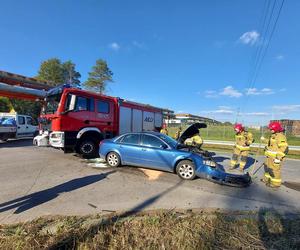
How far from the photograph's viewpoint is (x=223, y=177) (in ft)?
21.5

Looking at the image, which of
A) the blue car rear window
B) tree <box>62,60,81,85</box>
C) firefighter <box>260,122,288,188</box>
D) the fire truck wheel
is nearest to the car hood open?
the blue car rear window

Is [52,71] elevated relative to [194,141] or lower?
elevated

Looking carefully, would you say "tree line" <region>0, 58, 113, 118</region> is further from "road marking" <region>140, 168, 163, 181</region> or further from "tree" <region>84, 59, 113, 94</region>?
"road marking" <region>140, 168, 163, 181</region>

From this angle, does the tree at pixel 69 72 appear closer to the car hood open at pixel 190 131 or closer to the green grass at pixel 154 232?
the car hood open at pixel 190 131

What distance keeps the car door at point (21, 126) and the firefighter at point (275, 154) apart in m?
16.8

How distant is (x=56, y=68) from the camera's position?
49125 mm

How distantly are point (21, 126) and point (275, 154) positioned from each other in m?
17.3

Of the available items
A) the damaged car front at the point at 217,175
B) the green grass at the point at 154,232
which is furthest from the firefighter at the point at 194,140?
the green grass at the point at 154,232

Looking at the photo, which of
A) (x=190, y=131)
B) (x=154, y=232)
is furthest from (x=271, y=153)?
(x=154, y=232)

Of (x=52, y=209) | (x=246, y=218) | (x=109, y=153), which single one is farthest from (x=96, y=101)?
(x=246, y=218)

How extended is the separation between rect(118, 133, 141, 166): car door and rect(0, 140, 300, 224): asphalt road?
1.14 ft

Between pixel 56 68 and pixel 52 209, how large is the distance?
50216 millimetres

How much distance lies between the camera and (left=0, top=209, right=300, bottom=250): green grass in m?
3.27

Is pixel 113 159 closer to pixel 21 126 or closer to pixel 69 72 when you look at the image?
pixel 21 126
